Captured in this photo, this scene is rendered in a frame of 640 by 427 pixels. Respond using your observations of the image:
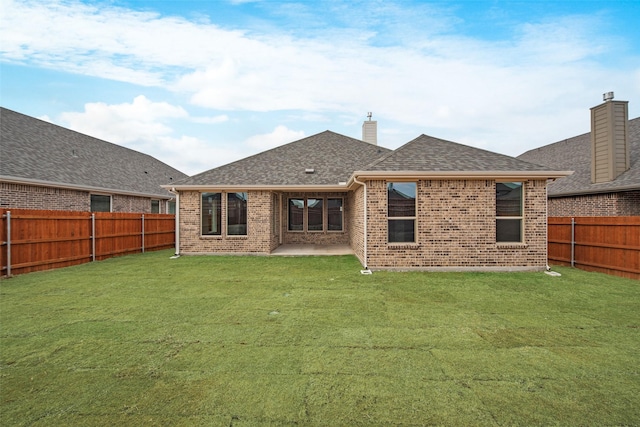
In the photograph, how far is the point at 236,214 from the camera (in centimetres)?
1177

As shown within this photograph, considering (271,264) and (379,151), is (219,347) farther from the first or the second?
(379,151)

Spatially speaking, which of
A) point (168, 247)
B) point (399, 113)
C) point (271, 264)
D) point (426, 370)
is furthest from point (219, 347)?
point (399, 113)

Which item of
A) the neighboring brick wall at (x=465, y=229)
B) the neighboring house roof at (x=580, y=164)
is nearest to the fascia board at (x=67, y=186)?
the neighboring brick wall at (x=465, y=229)

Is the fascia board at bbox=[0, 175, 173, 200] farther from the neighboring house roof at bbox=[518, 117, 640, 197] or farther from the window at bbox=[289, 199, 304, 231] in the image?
the neighboring house roof at bbox=[518, 117, 640, 197]

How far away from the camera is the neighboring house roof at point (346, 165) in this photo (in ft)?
27.5

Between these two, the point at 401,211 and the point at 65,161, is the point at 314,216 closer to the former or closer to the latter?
the point at 401,211

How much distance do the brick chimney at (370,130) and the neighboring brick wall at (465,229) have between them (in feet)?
37.5

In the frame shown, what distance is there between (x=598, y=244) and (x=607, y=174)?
14.2 ft

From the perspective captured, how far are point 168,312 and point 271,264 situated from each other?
15.6ft

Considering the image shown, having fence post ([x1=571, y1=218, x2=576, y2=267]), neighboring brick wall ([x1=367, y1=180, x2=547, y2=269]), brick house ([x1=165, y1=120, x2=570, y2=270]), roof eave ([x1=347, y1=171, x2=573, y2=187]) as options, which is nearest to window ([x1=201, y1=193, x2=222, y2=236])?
brick house ([x1=165, y1=120, x2=570, y2=270])

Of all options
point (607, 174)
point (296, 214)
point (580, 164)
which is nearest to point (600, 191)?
point (607, 174)

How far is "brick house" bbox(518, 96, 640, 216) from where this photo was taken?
401 inches

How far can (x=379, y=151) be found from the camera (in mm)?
15703

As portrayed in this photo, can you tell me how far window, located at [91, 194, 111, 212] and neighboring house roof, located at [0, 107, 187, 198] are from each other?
0.61 metres
